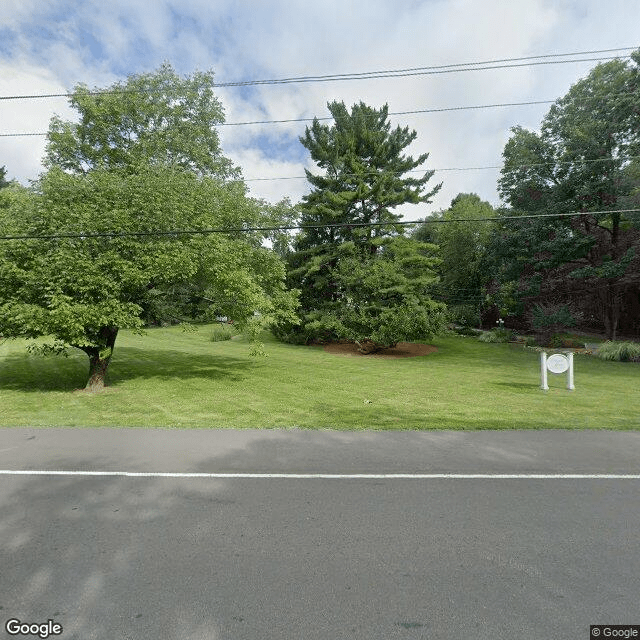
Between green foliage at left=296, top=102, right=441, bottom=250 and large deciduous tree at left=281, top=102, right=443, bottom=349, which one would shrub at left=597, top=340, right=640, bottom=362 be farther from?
green foliage at left=296, top=102, right=441, bottom=250

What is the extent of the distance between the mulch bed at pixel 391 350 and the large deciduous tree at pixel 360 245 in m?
0.76

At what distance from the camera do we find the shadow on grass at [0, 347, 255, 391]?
12.3 meters

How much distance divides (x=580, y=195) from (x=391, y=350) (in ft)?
43.6

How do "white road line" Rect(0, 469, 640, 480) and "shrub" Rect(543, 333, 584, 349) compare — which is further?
"shrub" Rect(543, 333, 584, 349)

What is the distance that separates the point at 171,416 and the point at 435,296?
30596mm

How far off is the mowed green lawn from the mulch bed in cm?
212

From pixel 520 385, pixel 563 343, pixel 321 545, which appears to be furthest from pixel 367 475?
pixel 563 343

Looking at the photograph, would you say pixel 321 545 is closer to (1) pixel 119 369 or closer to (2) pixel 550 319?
(1) pixel 119 369

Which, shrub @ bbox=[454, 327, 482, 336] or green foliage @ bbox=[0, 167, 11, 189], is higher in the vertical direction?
green foliage @ bbox=[0, 167, 11, 189]

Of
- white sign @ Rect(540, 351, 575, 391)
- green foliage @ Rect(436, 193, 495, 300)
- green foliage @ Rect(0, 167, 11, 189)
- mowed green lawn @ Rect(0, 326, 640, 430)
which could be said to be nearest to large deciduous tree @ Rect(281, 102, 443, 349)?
mowed green lawn @ Rect(0, 326, 640, 430)

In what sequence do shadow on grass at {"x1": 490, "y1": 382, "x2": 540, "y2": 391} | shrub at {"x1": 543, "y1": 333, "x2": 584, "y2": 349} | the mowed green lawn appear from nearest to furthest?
1. the mowed green lawn
2. shadow on grass at {"x1": 490, "y1": 382, "x2": 540, "y2": 391}
3. shrub at {"x1": 543, "y1": 333, "x2": 584, "y2": 349}

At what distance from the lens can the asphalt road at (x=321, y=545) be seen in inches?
102

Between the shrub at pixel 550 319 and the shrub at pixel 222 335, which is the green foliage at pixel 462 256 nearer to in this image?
the shrub at pixel 550 319

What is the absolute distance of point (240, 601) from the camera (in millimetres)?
2754
